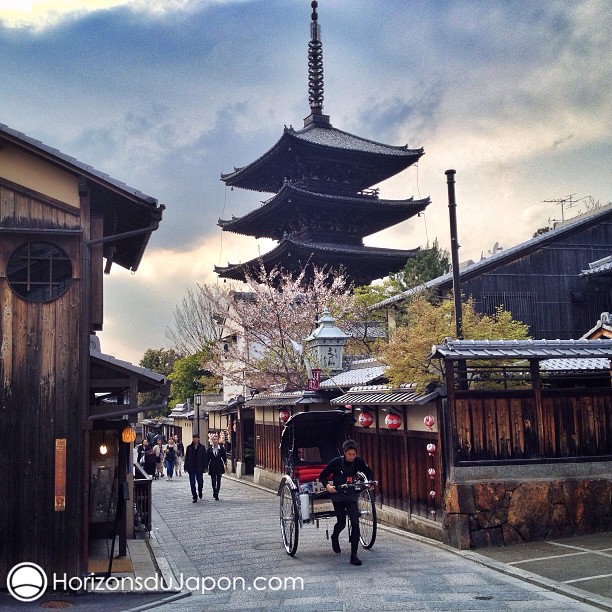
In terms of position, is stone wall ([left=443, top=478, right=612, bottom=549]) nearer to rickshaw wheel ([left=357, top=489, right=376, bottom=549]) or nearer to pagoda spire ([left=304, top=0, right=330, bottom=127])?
rickshaw wheel ([left=357, top=489, right=376, bottom=549])

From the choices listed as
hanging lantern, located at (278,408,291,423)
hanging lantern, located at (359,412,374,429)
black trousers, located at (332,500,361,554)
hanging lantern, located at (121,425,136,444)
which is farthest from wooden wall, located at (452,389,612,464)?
hanging lantern, located at (278,408,291,423)

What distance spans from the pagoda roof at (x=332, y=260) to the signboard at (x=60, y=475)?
25.8 m

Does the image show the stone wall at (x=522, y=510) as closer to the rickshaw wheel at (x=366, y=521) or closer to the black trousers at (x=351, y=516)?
the rickshaw wheel at (x=366, y=521)

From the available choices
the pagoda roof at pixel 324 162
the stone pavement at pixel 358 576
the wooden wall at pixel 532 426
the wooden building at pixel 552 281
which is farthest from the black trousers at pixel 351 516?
the pagoda roof at pixel 324 162

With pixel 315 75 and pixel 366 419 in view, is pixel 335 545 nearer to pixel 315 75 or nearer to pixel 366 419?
pixel 366 419

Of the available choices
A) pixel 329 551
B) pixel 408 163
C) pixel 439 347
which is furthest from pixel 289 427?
pixel 408 163

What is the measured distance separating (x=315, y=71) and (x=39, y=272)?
36.6 m

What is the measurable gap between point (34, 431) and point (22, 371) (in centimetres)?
87

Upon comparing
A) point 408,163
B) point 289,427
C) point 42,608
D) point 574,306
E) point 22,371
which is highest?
point 408,163

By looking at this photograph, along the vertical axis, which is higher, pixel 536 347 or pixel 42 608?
pixel 536 347

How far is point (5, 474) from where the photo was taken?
10469mm

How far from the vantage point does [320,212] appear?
3962 cm

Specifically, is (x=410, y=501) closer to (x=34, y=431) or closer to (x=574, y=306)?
(x=34, y=431)

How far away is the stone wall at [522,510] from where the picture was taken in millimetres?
12547
